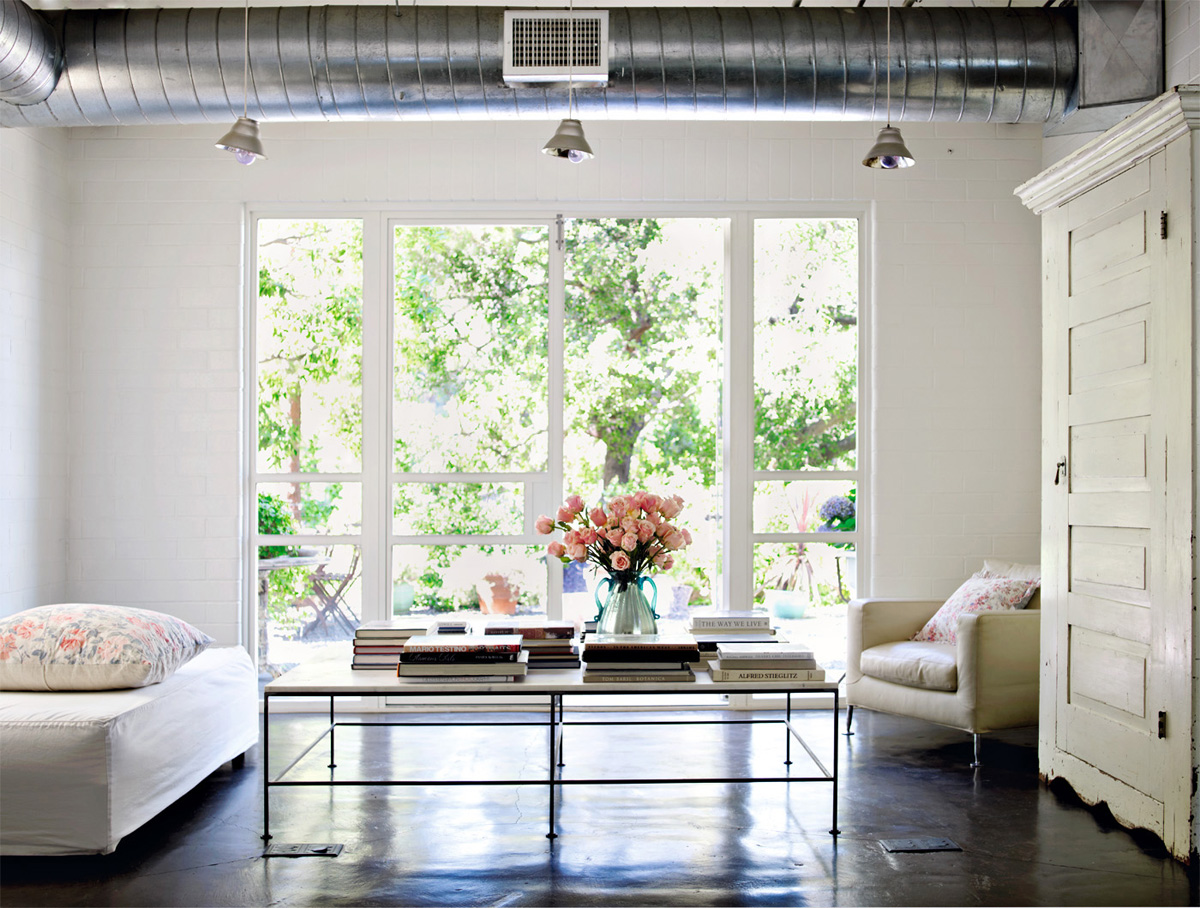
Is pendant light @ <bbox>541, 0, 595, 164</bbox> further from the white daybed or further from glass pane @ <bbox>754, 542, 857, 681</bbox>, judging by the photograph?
glass pane @ <bbox>754, 542, 857, 681</bbox>

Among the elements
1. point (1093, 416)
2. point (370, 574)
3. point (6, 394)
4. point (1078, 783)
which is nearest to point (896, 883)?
point (1078, 783)

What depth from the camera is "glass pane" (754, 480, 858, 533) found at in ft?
18.1

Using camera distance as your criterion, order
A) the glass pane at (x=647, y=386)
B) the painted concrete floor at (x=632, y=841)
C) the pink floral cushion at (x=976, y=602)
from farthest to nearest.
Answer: the glass pane at (x=647, y=386)
the pink floral cushion at (x=976, y=602)
the painted concrete floor at (x=632, y=841)

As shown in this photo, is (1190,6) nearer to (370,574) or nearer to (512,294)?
(512,294)

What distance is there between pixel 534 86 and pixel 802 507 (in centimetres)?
275

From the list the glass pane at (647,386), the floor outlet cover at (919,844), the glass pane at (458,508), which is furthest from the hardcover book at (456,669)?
the glass pane at (647,386)

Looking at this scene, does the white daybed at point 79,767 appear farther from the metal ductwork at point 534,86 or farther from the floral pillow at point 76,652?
the metal ductwork at point 534,86

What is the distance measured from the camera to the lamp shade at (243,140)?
3648 mm

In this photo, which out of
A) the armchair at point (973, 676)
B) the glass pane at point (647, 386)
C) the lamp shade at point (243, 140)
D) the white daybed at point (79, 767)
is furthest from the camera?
the glass pane at point (647, 386)

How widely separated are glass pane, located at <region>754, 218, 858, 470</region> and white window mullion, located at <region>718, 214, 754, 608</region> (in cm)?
6

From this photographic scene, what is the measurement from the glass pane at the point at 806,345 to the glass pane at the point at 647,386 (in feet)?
2.97

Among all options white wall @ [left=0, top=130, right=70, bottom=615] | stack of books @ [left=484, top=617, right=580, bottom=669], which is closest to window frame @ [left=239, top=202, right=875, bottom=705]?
white wall @ [left=0, top=130, right=70, bottom=615]

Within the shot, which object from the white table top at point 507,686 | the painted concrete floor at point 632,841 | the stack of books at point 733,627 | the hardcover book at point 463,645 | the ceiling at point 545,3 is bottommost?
the painted concrete floor at point 632,841

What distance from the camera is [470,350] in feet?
18.1
